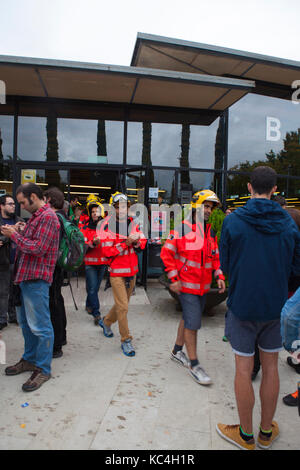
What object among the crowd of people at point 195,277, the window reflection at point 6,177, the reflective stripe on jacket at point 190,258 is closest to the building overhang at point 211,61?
the window reflection at point 6,177

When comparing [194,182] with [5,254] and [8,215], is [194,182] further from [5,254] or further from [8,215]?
[5,254]

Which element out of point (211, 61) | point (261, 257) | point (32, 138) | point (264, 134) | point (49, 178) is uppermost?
point (211, 61)

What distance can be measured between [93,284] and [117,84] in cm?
470

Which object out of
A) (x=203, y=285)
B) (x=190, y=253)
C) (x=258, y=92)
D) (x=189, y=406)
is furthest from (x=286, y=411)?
(x=258, y=92)

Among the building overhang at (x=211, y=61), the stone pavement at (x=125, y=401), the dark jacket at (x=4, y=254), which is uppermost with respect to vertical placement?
the building overhang at (x=211, y=61)

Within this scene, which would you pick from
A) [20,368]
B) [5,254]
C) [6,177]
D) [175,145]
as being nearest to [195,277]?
[20,368]

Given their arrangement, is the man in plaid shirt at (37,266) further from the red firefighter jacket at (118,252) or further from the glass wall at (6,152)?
the glass wall at (6,152)

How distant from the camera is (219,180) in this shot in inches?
369

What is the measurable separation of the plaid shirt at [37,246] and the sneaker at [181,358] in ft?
5.42

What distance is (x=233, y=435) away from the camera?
8.04 ft

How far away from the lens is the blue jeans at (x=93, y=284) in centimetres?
504

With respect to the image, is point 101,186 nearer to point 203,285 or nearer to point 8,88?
point 8,88

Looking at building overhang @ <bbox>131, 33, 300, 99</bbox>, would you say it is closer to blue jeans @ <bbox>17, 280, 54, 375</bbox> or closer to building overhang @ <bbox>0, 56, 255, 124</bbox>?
building overhang @ <bbox>0, 56, 255, 124</bbox>
